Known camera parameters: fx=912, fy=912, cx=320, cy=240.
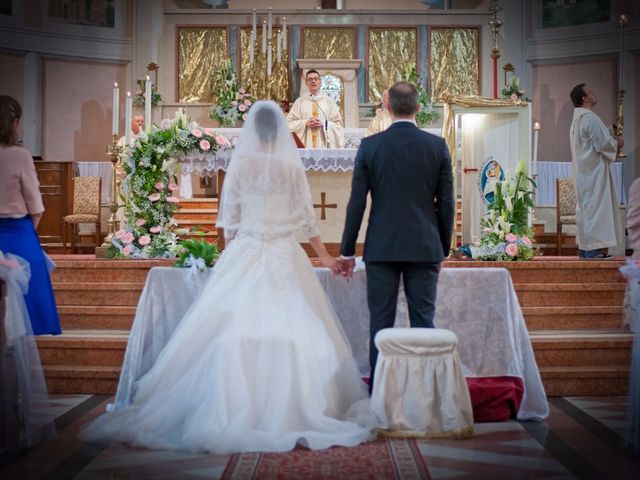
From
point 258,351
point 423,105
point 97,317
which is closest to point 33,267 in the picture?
point 97,317

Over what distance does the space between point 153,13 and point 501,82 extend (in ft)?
18.6

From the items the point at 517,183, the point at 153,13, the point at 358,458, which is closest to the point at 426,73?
the point at 153,13

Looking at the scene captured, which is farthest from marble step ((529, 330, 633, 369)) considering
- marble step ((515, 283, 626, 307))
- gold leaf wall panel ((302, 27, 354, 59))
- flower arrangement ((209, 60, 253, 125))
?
gold leaf wall panel ((302, 27, 354, 59))

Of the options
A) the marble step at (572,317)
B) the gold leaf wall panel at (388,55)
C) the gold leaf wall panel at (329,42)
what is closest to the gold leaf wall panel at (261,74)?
the gold leaf wall panel at (329,42)

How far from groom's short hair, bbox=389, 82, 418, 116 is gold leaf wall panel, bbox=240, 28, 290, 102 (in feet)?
23.4

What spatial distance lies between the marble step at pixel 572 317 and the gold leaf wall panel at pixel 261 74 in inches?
238

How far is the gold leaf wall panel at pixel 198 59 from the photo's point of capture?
14.5 metres

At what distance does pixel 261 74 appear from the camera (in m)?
12.9

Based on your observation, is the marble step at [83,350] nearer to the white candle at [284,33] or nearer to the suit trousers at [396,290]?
the suit trousers at [396,290]

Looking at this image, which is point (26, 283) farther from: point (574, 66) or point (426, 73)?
point (574, 66)

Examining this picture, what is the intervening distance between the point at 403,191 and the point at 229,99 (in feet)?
28.9

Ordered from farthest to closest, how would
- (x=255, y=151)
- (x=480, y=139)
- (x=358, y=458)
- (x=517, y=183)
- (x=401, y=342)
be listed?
(x=480, y=139), (x=517, y=183), (x=255, y=151), (x=401, y=342), (x=358, y=458)

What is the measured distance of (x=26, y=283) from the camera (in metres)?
4.91

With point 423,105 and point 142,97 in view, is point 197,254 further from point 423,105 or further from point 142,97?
point 423,105
